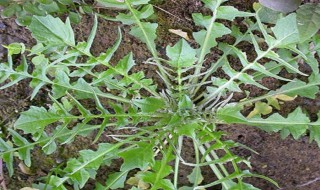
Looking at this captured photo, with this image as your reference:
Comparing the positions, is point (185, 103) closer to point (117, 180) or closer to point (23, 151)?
point (117, 180)

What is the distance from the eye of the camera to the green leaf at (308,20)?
1.06 meters

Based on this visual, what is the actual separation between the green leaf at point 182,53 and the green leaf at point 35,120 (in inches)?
12.0

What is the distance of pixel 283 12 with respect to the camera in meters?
1.12

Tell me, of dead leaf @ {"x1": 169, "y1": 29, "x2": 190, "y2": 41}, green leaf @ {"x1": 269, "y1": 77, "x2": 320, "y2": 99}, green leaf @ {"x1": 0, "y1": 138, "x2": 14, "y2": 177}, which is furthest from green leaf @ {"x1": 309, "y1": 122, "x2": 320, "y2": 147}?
green leaf @ {"x1": 0, "y1": 138, "x2": 14, "y2": 177}

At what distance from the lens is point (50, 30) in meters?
1.04

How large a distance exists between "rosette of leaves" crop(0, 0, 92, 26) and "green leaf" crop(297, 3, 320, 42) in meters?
0.53

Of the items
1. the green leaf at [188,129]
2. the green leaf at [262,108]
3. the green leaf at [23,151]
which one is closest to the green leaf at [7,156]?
the green leaf at [23,151]

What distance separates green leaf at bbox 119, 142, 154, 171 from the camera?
1021mm

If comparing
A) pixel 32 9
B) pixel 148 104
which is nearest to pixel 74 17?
pixel 32 9

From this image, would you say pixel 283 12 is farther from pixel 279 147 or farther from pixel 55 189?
pixel 55 189

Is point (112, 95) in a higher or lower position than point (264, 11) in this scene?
lower

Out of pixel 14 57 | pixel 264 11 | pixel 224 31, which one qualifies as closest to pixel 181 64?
pixel 224 31

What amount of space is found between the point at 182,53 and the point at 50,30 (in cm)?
27

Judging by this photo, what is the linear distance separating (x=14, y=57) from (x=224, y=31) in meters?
0.58
